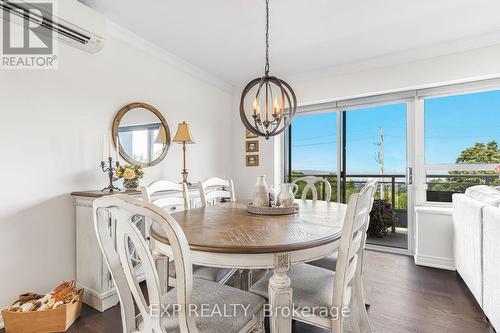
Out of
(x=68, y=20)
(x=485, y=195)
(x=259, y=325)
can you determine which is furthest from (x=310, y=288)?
(x=68, y=20)

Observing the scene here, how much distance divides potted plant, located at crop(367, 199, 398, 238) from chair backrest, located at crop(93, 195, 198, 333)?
3550 millimetres

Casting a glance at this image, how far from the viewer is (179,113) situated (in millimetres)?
3236

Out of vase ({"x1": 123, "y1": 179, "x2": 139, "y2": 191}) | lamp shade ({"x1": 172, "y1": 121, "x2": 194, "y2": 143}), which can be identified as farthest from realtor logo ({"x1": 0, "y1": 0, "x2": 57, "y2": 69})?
lamp shade ({"x1": 172, "y1": 121, "x2": 194, "y2": 143})

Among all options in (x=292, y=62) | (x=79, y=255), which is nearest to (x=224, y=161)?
(x=292, y=62)

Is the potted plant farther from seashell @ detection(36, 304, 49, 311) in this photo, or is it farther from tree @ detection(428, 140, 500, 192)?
seashell @ detection(36, 304, 49, 311)

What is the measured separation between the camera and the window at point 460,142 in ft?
9.53

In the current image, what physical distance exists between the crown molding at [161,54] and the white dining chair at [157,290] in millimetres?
2230

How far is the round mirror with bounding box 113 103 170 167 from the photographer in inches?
99.7

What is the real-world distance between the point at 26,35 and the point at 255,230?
2.25 meters

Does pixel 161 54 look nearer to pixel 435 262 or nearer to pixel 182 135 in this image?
pixel 182 135

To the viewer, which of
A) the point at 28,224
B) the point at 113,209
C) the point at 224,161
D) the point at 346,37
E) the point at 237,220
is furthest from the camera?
the point at 224,161

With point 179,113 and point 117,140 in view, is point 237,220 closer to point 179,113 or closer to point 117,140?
point 117,140

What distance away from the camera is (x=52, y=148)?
79.5 inches

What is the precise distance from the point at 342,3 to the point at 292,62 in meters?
1.23
